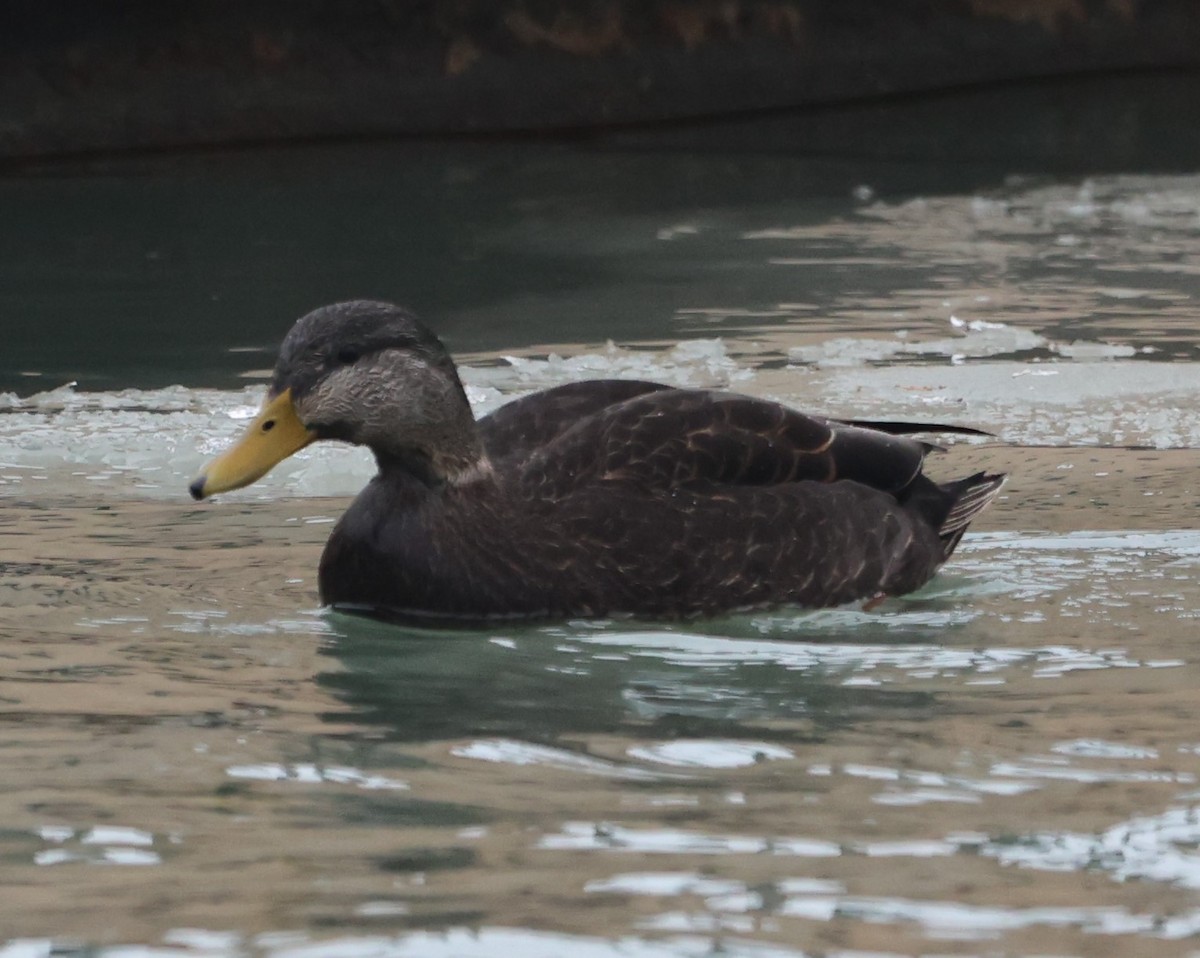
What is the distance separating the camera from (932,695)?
15.2 feet

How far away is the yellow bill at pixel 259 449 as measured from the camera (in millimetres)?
5105

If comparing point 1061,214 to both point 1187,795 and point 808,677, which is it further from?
point 1187,795

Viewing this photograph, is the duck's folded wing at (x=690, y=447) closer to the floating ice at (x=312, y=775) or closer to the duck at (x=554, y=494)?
the duck at (x=554, y=494)

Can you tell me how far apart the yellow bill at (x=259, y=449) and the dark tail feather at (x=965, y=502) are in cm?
178

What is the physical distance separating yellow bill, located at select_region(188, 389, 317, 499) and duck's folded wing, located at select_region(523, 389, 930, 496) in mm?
616

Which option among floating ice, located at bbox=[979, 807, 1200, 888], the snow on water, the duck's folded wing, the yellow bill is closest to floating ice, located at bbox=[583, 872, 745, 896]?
floating ice, located at bbox=[979, 807, 1200, 888]

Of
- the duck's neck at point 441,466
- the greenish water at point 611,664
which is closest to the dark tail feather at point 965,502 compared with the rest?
the greenish water at point 611,664

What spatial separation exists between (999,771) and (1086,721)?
426mm

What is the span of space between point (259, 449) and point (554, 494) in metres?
0.74

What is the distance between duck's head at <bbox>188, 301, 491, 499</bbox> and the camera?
5.21 metres

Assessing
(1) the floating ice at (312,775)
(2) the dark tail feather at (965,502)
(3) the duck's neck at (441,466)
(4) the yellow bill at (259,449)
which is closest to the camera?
(1) the floating ice at (312,775)

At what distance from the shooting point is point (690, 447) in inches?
223

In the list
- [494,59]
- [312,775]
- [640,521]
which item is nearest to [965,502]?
[640,521]

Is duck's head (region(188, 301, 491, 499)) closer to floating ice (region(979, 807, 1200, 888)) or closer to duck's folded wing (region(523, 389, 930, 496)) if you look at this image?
duck's folded wing (region(523, 389, 930, 496))
